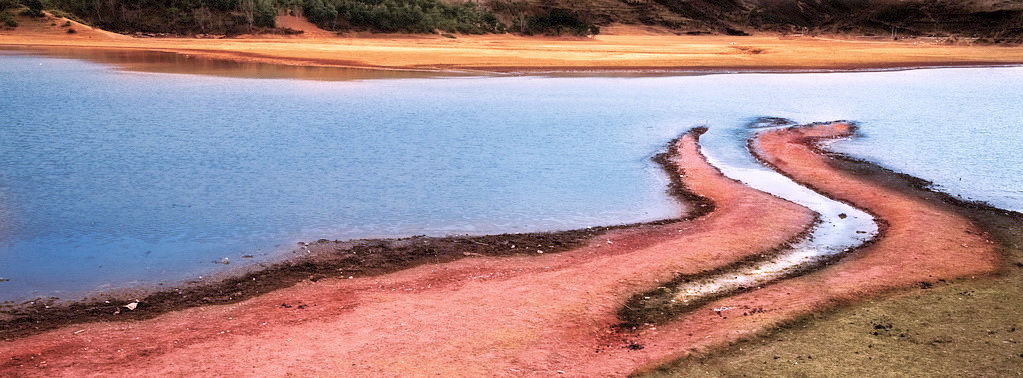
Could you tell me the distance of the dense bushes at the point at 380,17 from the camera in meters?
69.3

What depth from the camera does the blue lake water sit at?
1160 cm

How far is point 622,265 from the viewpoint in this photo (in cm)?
1024

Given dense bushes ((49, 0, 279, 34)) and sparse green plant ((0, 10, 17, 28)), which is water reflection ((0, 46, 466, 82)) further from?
dense bushes ((49, 0, 279, 34))

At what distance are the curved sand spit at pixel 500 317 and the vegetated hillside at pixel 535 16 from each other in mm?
60891

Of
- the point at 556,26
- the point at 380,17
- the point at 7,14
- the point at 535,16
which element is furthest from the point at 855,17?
the point at 7,14

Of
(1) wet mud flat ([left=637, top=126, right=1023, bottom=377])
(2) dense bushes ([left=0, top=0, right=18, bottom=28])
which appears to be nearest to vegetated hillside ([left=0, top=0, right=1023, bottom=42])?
(2) dense bushes ([left=0, top=0, right=18, bottom=28])

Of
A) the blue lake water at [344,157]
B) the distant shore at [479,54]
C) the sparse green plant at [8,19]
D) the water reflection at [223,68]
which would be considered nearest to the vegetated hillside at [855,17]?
the distant shore at [479,54]

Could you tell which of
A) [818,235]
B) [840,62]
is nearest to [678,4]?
[840,62]

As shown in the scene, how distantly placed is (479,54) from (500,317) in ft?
138

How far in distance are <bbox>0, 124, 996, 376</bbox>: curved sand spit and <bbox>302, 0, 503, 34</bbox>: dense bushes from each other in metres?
60.6

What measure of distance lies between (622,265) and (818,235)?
3.63 m

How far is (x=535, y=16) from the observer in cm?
8456

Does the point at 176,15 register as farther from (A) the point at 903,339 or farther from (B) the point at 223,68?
(A) the point at 903,339

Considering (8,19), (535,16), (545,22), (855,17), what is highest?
(855,17)
